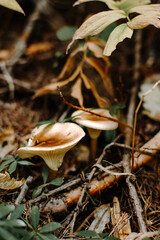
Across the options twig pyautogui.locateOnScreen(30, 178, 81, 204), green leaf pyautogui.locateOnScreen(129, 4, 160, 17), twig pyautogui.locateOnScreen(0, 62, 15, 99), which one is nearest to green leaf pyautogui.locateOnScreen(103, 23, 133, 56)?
green leaf pyautogui.locateOnScreen(129, 4, 160, 17)

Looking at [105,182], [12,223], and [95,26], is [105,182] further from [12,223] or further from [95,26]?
[95,26]

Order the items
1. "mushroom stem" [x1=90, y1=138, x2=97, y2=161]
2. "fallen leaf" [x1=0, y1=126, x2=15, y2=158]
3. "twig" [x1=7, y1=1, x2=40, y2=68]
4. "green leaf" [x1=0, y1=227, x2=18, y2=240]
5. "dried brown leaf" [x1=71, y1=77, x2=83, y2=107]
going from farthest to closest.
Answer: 1. "twig" [x1=7, y1=1, x2=40, y2=68]
2. "dried brown leaf" [x1=71, y1=77, x2=83, y2=107]
3. "mushroom stem" [x1=90, y1=138, x2=97, y2=161]
4. "fallen leaf" [x1=0, y1=126, x2=15, y2=158]
5. "green leaf" [x1=0, y1=227, x2=18, y2=240]

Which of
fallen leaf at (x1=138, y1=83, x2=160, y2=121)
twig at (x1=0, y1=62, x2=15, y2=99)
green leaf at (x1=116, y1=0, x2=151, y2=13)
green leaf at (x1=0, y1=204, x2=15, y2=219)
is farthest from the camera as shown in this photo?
twig at (x1=0, y1=62, x2=15, y2=99)

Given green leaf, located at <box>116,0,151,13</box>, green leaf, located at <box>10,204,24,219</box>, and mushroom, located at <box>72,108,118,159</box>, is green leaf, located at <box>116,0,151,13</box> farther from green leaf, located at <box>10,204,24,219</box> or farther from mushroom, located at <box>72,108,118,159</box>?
green leaf, located at <box>10,204,24,219</box>

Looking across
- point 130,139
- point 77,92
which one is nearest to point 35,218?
point 130,139

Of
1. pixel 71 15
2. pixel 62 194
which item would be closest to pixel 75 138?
pixel 62 194

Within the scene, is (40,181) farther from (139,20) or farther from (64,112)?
(139,20)
